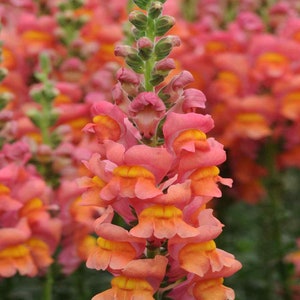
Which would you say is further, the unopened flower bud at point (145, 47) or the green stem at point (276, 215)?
the green stem at point (276, 215)

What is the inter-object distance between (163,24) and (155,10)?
29 millimetres

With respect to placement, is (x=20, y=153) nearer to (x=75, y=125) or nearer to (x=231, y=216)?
(x=75, y=125)

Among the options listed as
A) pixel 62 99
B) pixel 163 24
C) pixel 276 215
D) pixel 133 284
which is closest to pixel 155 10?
pixel 163 24

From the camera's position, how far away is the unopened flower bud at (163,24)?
151cm

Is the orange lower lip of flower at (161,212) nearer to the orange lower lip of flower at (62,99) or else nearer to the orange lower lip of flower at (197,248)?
the orange lower lip of flower at (197,248)

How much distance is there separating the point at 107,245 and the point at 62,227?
0.80 meters

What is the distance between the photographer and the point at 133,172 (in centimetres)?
146

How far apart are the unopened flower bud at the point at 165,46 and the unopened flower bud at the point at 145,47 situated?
2 cm

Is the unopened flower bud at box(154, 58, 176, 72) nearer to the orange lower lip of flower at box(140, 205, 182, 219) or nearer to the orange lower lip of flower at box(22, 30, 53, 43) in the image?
the orange lower lip of flower at box(140, 205, 182, 219)

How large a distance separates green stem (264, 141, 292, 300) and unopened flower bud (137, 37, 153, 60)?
4.18ft

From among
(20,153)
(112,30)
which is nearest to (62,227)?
(20,153)

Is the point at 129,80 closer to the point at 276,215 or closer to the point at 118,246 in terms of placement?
the point at 118,246

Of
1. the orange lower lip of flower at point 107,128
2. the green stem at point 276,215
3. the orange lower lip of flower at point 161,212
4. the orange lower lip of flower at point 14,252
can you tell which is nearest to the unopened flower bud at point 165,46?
the orange lower lip of flower at point 107,128

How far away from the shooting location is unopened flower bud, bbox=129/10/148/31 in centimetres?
150
